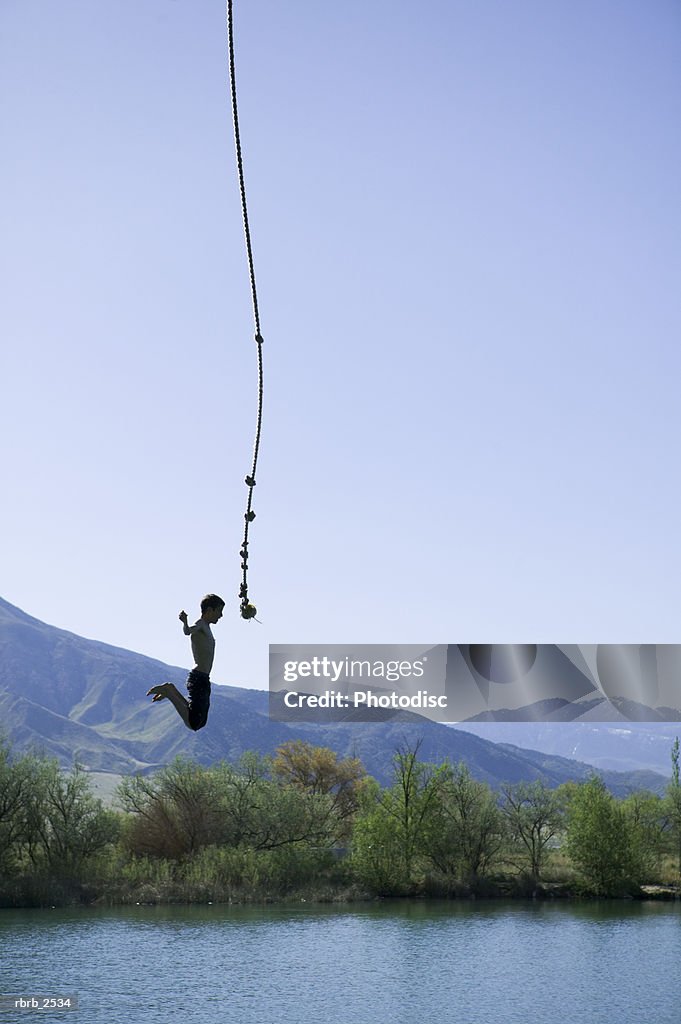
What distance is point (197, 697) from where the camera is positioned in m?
8.06

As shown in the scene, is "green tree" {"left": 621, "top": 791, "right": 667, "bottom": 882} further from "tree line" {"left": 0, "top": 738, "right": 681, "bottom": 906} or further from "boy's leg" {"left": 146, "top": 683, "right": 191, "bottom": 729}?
"boy's leg" {"left": 146, "top": 683, "right": 191, "bottom": 729}

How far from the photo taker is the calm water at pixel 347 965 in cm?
2925

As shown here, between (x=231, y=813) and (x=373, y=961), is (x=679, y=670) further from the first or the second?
(x=373, y=961)

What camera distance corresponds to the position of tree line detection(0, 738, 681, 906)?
5216 centimetres

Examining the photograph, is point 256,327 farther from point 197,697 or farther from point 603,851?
point 603,851

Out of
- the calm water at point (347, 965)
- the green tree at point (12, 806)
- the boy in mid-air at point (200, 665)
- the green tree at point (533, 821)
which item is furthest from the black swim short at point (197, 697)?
the green tree at point (533, 821)

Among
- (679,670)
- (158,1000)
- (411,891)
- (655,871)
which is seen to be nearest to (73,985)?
(158,1000)

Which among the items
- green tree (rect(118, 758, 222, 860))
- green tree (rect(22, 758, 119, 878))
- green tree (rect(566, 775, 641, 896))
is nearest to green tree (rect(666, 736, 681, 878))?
green tree (rect(566, 775, 641, 896))

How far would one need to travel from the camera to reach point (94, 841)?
5334 centimetres

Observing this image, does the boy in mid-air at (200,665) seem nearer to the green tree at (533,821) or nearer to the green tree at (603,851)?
the green tree at (603,851)

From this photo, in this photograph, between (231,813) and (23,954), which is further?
(231,813)

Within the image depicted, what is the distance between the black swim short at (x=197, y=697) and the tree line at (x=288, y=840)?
153 ft

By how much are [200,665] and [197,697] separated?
0.82 feet

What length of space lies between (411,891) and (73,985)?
25.9 metres
